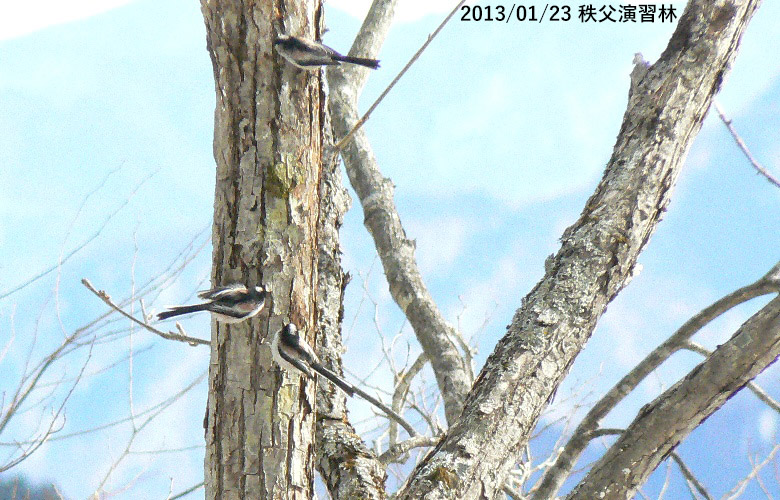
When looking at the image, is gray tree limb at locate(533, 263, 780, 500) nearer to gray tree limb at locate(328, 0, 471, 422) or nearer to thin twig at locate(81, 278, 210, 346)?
gray tree limb at locate(328, 0, 471, 422)

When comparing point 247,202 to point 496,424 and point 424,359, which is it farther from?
point 424,359

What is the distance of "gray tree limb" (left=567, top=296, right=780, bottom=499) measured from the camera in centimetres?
146

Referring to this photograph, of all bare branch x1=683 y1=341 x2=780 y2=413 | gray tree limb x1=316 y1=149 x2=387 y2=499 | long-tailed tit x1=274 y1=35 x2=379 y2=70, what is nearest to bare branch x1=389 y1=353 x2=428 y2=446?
gray tree limb x1=316 y1=149 x2=387 y2=499

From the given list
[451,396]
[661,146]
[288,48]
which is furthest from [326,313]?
[661,146]

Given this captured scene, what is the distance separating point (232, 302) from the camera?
1.21m

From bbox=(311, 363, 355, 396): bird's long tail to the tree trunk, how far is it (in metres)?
0.05

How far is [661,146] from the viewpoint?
1.74 metres

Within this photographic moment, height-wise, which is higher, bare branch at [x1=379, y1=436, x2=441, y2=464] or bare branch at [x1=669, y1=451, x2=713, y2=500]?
bare branch at [x1=379, y1=436, x2=441, y2=464]

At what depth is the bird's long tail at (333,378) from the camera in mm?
1255

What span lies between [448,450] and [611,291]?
0.57 meters

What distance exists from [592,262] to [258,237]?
84 cm

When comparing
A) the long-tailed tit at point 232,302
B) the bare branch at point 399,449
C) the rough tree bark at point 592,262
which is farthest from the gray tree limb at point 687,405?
the long-tailed tit at point 232,302

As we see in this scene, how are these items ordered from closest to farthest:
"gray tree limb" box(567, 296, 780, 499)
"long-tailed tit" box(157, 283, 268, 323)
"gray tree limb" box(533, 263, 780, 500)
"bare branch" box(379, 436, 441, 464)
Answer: "long-tailed tit" box(157, 283, 268, 323) < "gray tree limb" box(567, 296, 780, 499) < "gray tree limb" box(533, 263, 780, 500) < "bare branch" box(379, 436, 441, 464)

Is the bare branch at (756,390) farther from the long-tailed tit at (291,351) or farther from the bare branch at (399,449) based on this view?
the long-tailed tit at (291,351)
